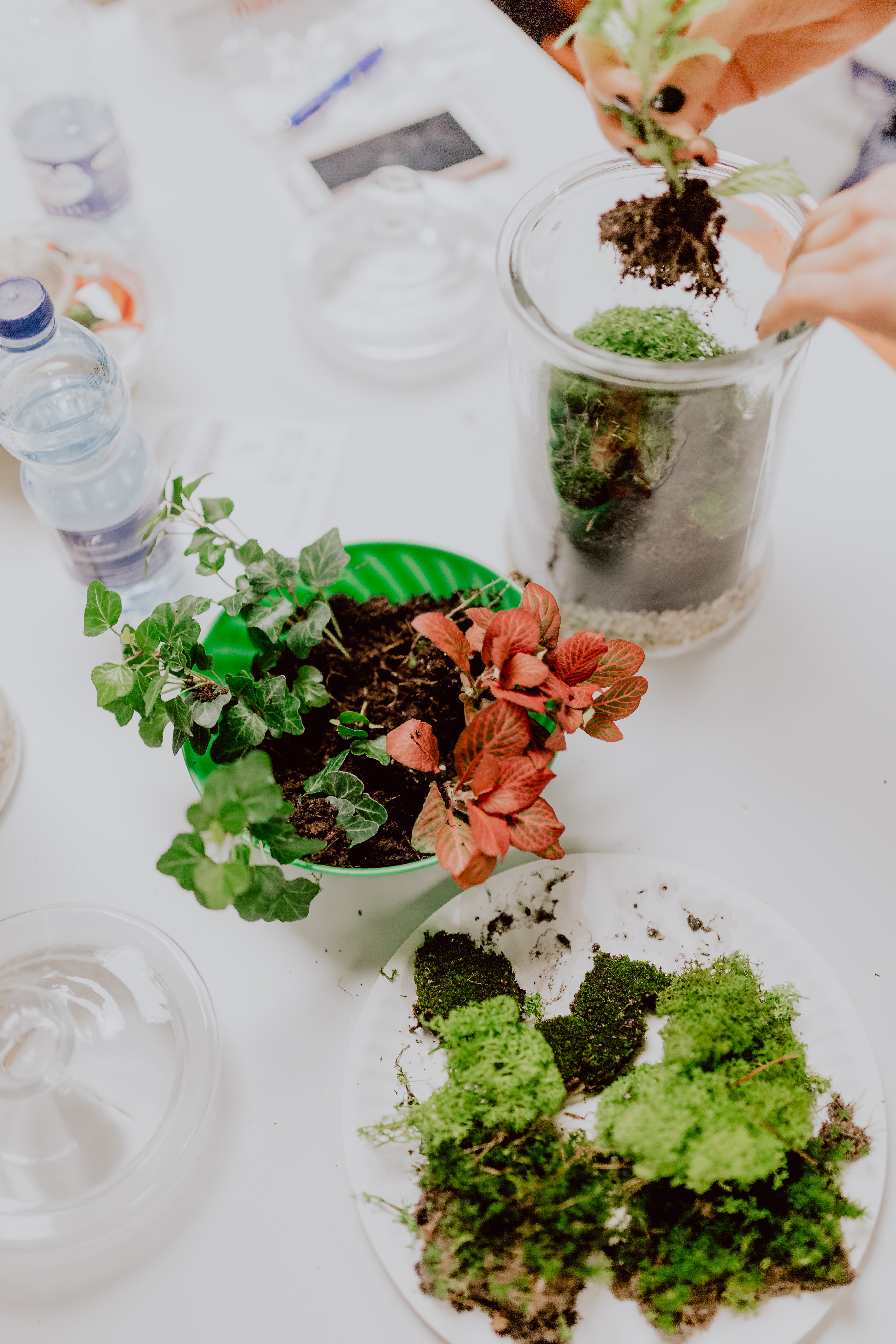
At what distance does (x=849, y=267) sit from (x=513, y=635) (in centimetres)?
32

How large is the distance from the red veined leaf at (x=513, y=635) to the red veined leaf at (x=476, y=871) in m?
0.13

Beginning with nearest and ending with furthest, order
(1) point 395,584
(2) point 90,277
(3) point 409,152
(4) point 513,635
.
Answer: (4) point 513,635
(1) point 395,584
(2) point 90,277
(3) point 409,152

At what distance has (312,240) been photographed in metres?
1.19

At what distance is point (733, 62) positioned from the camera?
2.59ft

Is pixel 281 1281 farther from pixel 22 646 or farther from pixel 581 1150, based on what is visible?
pixel 22 646

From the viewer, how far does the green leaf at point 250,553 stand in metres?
0.76

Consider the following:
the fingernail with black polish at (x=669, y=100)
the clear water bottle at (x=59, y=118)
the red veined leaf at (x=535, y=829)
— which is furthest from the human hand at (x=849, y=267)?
the clear water bottle at (x=59, y=118)

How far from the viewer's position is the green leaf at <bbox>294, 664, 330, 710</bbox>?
0.74 meters

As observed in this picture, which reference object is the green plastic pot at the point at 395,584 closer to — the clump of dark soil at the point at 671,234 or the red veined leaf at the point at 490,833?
the red veined leaf at the point at 490,833

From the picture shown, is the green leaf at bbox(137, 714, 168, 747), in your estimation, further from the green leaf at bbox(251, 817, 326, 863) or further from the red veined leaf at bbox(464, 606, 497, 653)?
the red veined leaf at bbox(464, 606, 497, 653)

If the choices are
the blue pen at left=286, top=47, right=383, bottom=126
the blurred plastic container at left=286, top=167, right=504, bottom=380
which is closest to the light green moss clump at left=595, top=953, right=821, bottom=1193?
the blurred plastic container at left=286, top=167, right=504, bottom=380

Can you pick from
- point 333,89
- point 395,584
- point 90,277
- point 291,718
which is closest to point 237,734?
point 291,718

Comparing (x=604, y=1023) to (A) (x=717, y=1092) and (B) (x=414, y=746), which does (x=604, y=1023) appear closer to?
(A) (x=717, y=1092)

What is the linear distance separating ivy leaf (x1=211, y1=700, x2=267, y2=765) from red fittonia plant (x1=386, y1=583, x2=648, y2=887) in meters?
0.10
